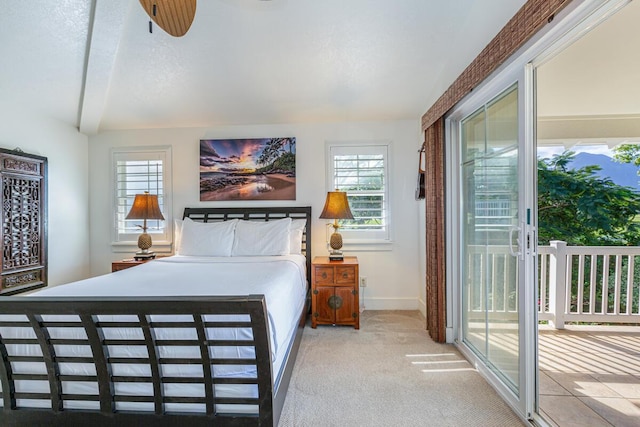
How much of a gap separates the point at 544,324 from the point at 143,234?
4812 mm

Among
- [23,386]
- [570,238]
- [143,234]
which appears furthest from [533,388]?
[143,234]

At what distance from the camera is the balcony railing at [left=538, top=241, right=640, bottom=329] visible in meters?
2.93

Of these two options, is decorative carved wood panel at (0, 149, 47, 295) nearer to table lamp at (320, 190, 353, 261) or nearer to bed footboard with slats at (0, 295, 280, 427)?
bed footboard with slats at (0, 295, 280, 427)

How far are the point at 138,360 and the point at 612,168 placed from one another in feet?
12.1

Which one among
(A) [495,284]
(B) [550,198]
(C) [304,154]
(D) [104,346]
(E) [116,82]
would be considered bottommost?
(D) [104,346]

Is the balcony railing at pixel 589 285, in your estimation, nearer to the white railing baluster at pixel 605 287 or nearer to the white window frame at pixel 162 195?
the white railing baluster at pixel 605 287

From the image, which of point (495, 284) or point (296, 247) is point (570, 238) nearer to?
point (495, 284)

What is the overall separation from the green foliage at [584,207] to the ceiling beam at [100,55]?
4.11m

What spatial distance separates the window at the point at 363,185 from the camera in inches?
148

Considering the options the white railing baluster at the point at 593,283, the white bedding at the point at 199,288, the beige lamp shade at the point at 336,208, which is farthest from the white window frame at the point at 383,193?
the white railing baluster at the point at 593,283

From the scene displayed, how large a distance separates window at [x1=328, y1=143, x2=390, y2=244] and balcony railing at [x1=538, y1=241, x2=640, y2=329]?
1811 mm

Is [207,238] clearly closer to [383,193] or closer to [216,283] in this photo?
[216,283]

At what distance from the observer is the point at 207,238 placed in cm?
336

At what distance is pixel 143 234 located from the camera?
11.9 ft
